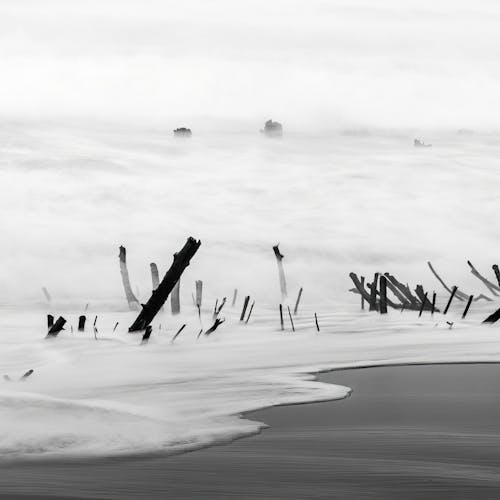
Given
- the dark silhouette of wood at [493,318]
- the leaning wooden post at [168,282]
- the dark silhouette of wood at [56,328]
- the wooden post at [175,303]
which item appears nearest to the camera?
the dark silhouette of wood at [56,328]

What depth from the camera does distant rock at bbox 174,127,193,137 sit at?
32.7 meters

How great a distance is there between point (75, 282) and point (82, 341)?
7497mm

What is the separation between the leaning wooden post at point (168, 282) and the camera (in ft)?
32.0

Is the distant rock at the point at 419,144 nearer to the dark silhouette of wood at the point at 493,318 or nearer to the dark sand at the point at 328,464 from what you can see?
the dark silhouette of wood at the point at 493,318

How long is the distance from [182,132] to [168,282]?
76.2 feet

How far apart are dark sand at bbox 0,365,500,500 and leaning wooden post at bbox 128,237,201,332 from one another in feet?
10.8

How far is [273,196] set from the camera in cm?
2403

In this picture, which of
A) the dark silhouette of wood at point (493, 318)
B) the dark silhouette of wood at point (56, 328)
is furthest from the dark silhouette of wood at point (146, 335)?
the dark silhouette of wood at point (493, 318)

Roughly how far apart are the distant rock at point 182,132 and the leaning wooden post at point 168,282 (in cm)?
2271

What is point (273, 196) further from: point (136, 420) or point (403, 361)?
point (136, 420)

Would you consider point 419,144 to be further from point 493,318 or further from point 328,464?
point 328,464

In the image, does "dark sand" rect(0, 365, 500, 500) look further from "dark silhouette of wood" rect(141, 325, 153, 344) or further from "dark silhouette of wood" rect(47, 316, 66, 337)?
"dark silhouette of wood" rect(47, 316, 66, 337)

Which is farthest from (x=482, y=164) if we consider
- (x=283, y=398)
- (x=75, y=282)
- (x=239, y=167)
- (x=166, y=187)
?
(x=283, y=398)

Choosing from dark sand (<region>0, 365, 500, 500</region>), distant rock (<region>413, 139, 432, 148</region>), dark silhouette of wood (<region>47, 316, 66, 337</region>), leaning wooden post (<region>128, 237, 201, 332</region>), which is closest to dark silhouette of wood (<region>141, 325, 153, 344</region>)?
leaning wooden post (<region>128, 237, 201, 332</region>)
